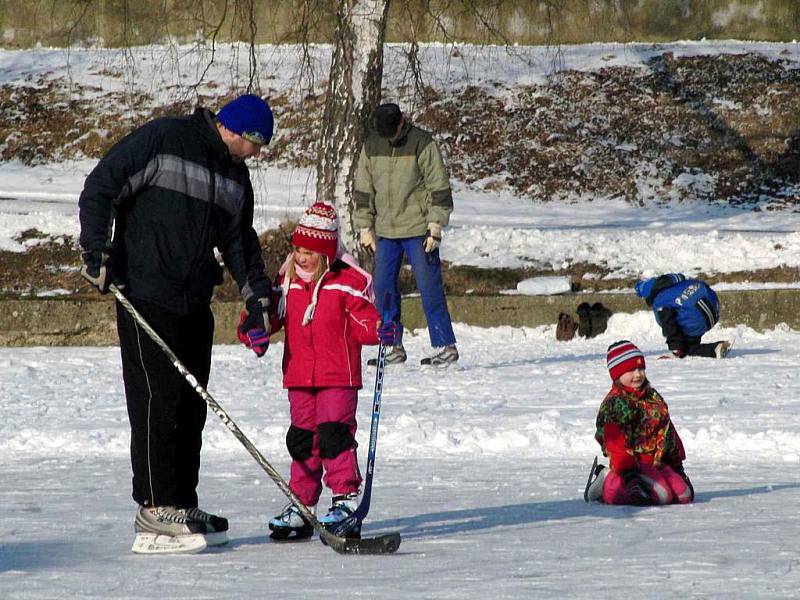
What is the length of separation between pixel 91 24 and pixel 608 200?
9.62 meters

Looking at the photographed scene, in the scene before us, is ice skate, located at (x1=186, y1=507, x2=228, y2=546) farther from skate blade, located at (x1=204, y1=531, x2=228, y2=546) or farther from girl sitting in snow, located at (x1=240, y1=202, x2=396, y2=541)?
girl sitting in snow, located at (x1=240, y1=202, x2=396, y2=541)

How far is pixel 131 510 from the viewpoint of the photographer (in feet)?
21.1

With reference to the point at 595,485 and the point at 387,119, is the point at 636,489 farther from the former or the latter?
the point at 387,119

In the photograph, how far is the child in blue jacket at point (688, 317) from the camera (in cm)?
1142

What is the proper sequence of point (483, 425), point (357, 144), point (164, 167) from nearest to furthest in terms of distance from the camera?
point (164, 167)
point (483, 425)
point (357, 144)

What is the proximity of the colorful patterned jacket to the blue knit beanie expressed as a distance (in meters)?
2.13

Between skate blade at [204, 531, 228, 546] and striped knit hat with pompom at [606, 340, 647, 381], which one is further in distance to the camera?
striped knit hat with pompom at [606, 340, 647, 381]

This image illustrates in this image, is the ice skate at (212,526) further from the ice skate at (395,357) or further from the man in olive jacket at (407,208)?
the ice skate at (395,357)

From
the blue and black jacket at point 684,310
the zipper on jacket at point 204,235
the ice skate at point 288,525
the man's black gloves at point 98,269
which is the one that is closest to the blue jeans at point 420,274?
the blue and black jacket at point 684,310

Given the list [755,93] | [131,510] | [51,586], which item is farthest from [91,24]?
[51,586]

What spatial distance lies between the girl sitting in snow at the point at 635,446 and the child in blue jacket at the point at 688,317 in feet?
15.7

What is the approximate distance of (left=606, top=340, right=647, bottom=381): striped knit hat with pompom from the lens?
6680 millimetres

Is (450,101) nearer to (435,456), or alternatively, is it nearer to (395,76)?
(395,76)

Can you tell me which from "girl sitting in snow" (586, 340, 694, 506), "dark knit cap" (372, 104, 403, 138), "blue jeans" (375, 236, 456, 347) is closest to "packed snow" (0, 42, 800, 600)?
"girl sitting in snow" (586, 340, 694, 506)
